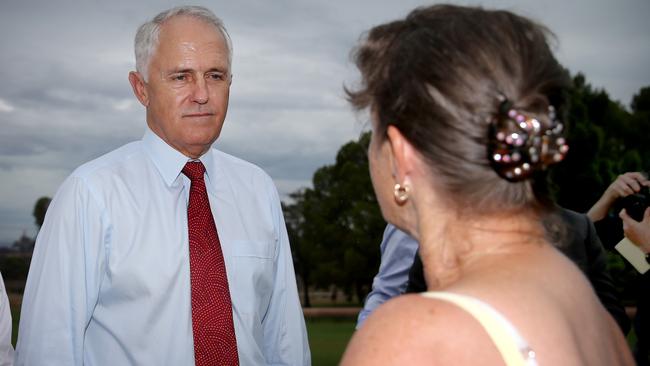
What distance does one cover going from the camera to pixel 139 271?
130 inches

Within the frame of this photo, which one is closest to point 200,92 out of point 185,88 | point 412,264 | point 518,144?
point 185,88

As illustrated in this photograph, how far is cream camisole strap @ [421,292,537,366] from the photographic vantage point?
5.04ft

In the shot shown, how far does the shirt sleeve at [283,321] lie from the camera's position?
12.6ft

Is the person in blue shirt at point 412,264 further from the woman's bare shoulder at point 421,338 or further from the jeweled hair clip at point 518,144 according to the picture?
the woman's bare shoulder at point 421,338

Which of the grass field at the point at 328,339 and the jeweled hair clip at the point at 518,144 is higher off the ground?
the jeweled hair clip at the point at 518,144

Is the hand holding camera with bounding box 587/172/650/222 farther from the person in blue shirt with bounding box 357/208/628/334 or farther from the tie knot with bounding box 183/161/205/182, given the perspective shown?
the tie knot with bounding box 183/161/205/182

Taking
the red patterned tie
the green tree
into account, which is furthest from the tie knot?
the green tree

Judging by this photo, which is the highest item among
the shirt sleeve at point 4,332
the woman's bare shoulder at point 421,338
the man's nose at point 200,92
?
the man's nose at point 200,92

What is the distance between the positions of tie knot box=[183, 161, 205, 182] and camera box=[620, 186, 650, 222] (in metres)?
3.17

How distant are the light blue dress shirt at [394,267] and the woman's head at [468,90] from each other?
7.80ft

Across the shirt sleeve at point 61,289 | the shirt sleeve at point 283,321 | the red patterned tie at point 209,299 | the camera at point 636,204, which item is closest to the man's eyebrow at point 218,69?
the red patterned tie at point 209,299

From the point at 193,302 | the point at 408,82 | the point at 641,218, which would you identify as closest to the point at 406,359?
the point at 408,82


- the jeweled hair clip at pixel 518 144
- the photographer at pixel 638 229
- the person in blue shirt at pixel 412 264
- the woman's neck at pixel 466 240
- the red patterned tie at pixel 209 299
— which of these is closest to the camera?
the jeweled hair clip at pixel 518 144

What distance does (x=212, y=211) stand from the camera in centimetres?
370
